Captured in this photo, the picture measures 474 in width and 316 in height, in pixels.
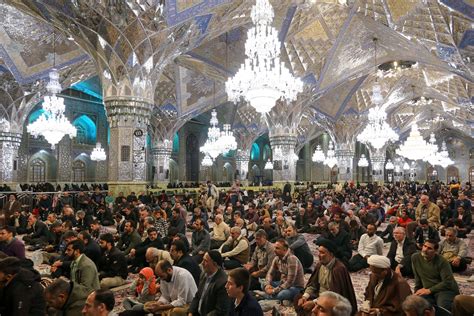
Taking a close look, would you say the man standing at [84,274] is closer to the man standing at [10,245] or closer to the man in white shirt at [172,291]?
the man in white shirt at [172,291]

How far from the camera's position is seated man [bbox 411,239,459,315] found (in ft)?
10.6

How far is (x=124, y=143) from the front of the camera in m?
9.67

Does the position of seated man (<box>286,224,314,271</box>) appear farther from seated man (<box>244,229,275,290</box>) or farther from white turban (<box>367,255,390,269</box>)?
white turban (<box>367,255,390,269</box>)

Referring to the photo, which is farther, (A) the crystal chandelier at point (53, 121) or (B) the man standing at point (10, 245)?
(A) the crystal chandelier at point (53, 121)

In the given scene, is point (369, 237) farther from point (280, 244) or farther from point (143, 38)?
point (143, 38)

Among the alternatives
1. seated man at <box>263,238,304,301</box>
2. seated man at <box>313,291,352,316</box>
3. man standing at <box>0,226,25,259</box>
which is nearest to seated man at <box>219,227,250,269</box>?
seated man at <box>263,238,304,301</box>

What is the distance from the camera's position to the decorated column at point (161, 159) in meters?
17.8

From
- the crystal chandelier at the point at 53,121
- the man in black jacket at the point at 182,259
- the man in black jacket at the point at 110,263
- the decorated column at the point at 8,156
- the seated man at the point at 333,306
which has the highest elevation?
the crystal chandelier at the point at 53,121

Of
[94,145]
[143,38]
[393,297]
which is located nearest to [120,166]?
[143,38]

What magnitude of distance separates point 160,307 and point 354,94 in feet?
58.5

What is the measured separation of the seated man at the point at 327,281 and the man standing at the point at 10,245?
262cm

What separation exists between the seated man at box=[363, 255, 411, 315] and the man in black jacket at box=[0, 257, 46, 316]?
2.05 meters

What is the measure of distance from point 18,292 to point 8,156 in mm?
13400

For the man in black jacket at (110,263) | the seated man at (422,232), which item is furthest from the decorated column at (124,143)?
the seated man at (422,232)
